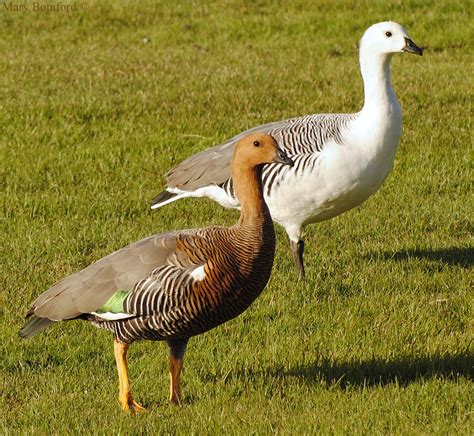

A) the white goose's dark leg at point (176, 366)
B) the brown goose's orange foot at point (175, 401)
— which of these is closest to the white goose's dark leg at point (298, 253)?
the white goose's dark leg at point (176, 366)

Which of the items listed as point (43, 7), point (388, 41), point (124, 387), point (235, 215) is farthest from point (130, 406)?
point (43, 7)

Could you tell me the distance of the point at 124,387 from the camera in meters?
5.85

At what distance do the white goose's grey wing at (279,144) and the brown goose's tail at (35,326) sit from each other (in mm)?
2757

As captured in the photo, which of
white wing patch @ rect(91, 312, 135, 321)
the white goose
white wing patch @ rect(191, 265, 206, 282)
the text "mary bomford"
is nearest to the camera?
white wing patch @ rect(191, 265, 206, 282)

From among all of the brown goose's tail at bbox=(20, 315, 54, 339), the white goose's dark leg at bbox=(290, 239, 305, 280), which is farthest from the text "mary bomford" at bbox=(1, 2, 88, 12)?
the brown goose's tail at bbox=(20, 315, 54, 339)

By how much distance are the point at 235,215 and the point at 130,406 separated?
4337 millimetres

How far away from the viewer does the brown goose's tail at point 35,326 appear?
603 centimetres

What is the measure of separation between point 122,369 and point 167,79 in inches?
345

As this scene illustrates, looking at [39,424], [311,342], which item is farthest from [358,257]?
[39,424]

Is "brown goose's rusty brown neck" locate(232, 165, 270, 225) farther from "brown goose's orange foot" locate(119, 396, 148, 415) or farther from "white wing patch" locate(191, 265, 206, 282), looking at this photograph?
"brown goose's orange foot" locate(119, 396, 148, 415)

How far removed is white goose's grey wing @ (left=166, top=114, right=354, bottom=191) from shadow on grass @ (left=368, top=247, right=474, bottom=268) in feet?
4.04

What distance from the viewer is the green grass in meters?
5.89

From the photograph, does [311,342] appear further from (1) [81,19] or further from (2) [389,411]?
(1) [81,19]

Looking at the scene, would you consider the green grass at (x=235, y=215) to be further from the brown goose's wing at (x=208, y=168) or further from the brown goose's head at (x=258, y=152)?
the brown goose's head at (x=258, y=152)
